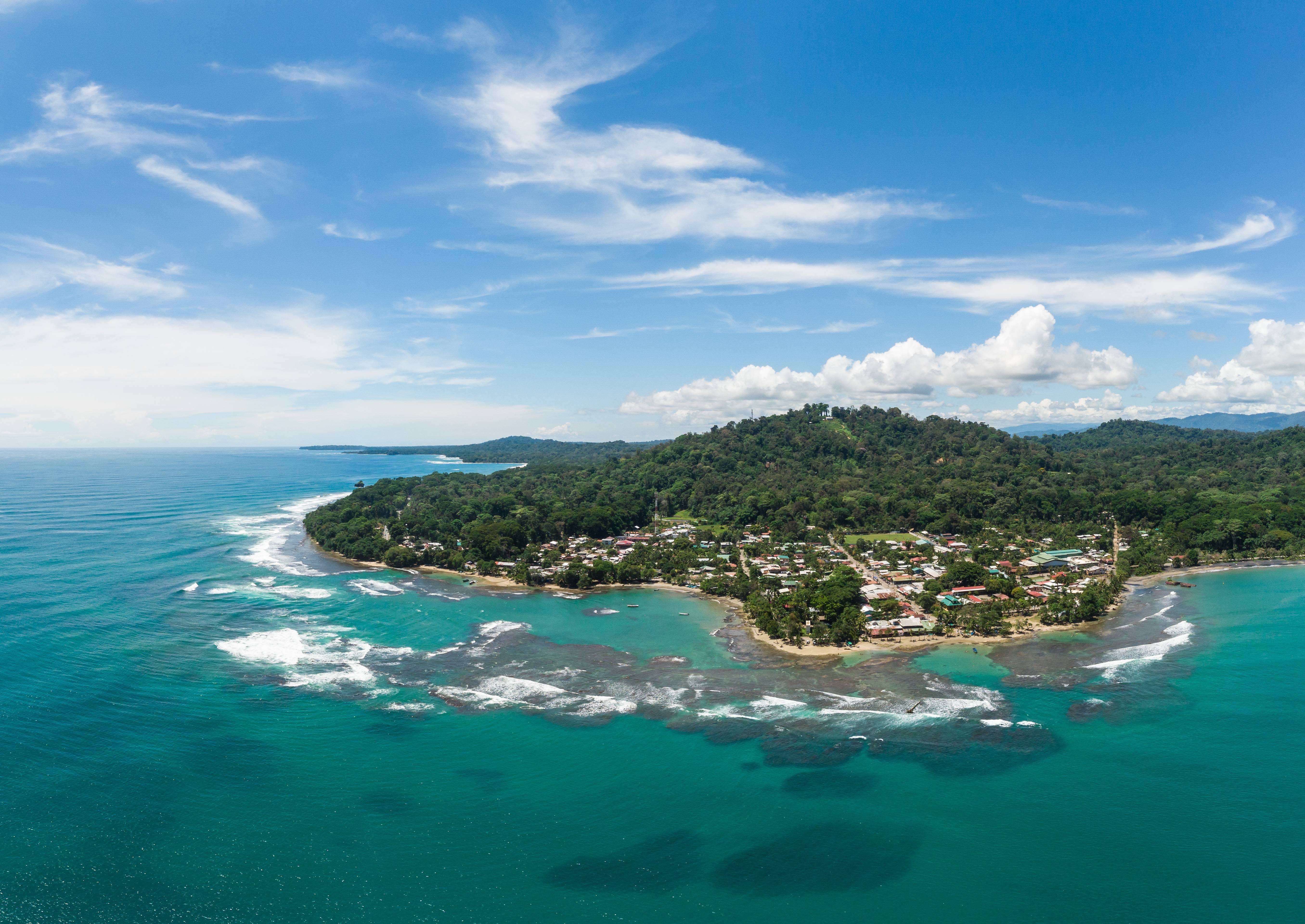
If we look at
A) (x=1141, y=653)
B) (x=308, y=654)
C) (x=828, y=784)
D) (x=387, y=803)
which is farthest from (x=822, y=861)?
(x=308, y=654)

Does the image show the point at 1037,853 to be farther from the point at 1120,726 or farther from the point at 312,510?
the point at 312,510

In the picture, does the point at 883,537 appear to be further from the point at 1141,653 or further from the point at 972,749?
the point at 972,749

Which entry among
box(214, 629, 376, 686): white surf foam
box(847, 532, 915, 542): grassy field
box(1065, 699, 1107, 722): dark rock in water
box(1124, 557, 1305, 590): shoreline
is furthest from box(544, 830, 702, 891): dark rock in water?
box(847, 532, 915, 542): grassy field

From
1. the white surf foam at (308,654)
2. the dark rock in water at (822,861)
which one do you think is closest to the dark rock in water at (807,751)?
the dark rock in water at (822,861)

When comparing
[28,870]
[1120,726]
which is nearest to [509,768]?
[28,870]

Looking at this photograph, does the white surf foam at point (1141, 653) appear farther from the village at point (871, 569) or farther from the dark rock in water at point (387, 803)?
the dark rock in water at point (387, 803)

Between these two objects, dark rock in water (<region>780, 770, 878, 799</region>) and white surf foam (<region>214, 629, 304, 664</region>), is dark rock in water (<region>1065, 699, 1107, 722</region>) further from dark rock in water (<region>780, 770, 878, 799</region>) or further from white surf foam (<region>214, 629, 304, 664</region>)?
white surf foam (<region>214, 629, 304, 664</region>)
